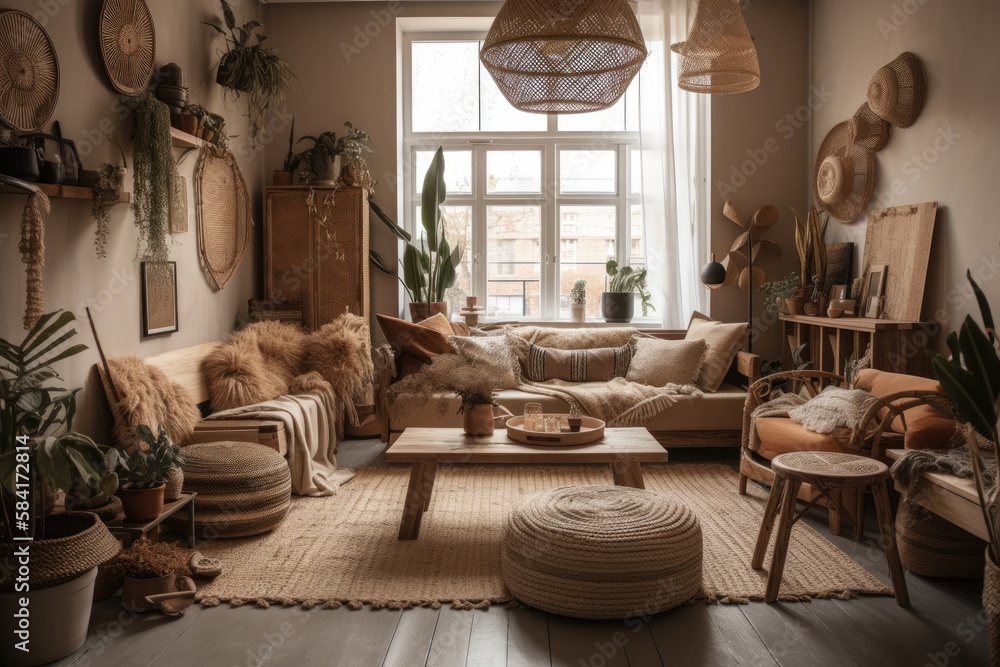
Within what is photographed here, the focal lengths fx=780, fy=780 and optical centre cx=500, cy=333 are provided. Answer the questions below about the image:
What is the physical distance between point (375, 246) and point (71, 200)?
2.80 metres

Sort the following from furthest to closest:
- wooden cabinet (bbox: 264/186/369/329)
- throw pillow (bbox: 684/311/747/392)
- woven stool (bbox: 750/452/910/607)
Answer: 1. wooden cabinet (bbox: 264/186/369/329)
2. throw pillow (bbox: 684/311/747/392)
3. woven stool (bbox: 750/452/910/607)

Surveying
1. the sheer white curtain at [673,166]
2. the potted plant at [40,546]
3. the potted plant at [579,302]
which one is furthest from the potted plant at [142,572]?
the sheer white curtain at [673,166]

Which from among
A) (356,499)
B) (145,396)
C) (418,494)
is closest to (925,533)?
(418,494)

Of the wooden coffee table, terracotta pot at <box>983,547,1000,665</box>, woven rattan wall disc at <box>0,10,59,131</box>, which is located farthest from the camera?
the wooden coffee table

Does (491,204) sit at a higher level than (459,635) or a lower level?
higher

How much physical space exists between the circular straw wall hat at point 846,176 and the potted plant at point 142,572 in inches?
172

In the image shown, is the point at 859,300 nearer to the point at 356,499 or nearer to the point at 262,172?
the point at 356,499

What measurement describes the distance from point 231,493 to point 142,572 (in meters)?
0.69

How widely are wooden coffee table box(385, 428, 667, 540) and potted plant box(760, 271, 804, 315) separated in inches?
85.4

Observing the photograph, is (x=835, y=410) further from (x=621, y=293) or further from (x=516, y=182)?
(x=516, y=182)

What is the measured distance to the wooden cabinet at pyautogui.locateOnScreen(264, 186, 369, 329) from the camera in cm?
568

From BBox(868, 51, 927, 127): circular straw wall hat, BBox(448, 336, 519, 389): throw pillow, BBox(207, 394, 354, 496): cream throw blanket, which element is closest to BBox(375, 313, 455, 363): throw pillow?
BBox(448, 336, 519, 389): throw pillow

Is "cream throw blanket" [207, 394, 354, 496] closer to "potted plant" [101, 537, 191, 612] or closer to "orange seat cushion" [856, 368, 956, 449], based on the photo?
"potted plant" [101, 537, 191, 612]

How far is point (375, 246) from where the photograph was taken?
6141 millimetres
